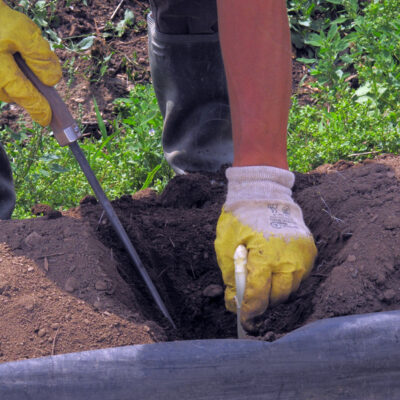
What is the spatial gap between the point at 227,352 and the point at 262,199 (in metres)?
0.51

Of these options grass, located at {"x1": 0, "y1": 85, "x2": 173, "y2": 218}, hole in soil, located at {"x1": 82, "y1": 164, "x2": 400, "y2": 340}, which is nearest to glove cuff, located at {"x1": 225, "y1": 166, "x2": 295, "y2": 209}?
hole in soil, located at {"x1": 82, "y1": 164, "x2": 400, "y2": 340}

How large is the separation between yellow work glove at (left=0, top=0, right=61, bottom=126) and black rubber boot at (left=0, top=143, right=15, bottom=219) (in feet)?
2.14

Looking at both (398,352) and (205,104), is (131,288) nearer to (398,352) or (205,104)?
(398,352)

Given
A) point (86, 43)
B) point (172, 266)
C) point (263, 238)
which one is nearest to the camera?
point (263, 238)

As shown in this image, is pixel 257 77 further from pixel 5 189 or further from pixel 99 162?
pixel 99 162

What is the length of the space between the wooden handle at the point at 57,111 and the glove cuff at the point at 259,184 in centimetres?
52

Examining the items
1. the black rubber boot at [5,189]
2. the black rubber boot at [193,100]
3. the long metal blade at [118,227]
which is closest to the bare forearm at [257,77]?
the long metal blade at [118,227]

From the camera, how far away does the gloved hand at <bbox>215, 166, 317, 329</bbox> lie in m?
1.57

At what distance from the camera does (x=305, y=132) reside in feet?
9.72

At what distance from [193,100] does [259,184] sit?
121 centimetres

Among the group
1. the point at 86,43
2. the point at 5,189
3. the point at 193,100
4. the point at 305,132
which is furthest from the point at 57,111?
the point at 86,43

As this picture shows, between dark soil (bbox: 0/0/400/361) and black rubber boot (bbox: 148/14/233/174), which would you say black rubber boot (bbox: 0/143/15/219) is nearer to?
dark soil (bbox: 0/0/400/361)

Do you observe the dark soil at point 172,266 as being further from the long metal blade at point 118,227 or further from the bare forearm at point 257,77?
the bare forearm at point 257,77

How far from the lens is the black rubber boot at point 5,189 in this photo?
2.40 m
